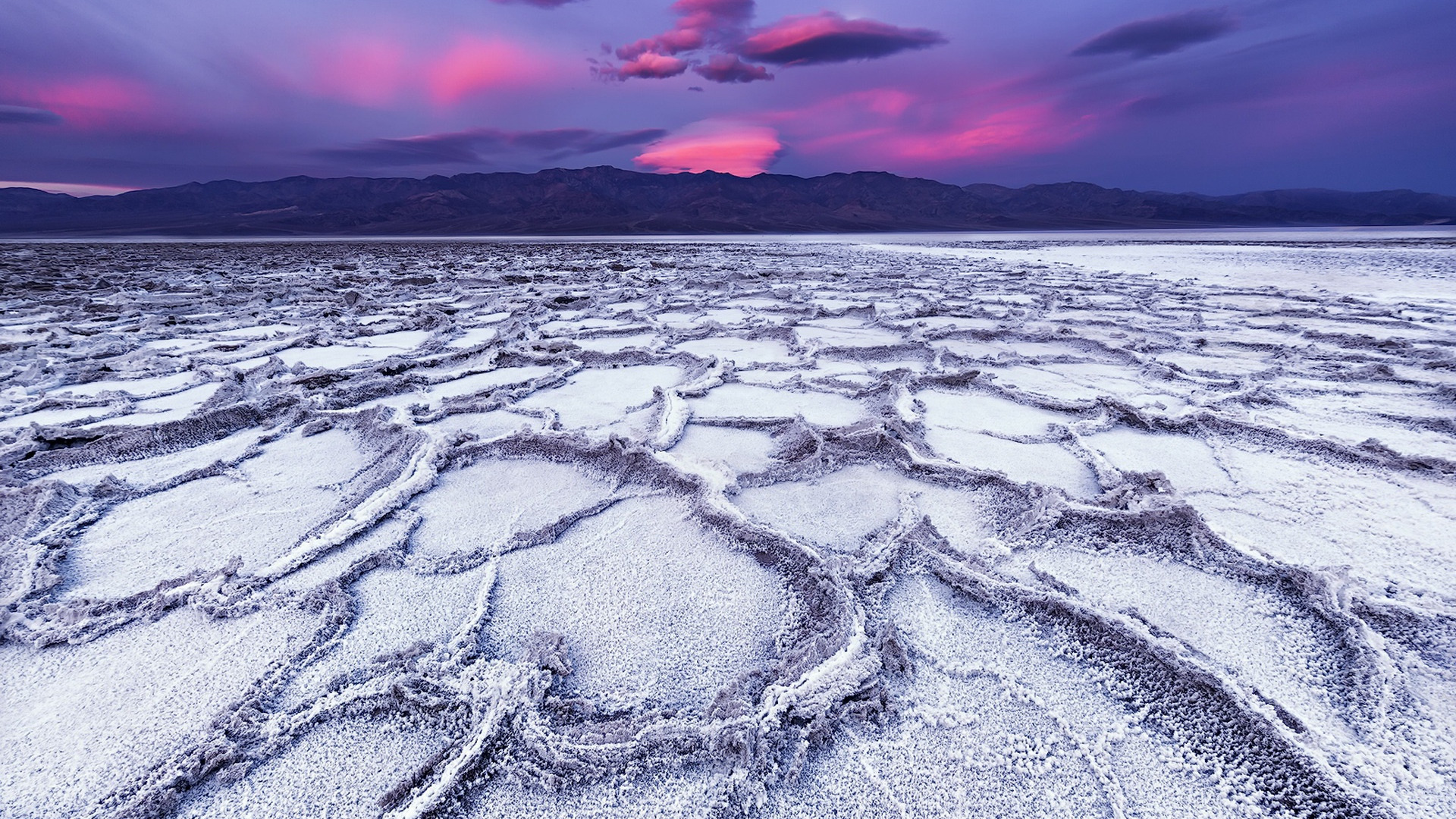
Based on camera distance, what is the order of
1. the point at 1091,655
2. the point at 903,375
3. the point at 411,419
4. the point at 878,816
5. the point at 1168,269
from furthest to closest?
the point at 1168,269 → the point at 903,375 → the point at 411,419 → the point at 1091,655 → the point at 878,816

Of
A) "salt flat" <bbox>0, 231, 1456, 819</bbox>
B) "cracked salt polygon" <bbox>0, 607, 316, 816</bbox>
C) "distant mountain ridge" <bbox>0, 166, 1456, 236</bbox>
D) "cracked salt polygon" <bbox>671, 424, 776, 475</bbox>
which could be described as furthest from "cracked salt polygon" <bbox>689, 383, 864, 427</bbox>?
"distant mountain ridge" <bbox>0, 166, 1456, 236</bbox>

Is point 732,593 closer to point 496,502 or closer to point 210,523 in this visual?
point 496,502

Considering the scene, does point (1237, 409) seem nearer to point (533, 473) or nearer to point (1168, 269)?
point (533, 473)

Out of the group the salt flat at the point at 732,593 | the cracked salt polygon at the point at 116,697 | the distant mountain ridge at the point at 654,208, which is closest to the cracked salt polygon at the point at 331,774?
the salt flat at the point at 732,593

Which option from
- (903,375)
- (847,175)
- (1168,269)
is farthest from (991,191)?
(903,375)

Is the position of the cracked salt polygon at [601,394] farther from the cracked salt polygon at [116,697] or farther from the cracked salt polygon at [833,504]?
the cracked salt polygon at [116,697]

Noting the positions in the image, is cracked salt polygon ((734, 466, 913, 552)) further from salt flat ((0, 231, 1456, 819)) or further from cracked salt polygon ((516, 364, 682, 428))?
cracked salt polygon ((516, 364, 682, 428))

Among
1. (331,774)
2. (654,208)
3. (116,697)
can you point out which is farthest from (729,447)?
(654,208)

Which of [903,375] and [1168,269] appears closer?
[903,375]
